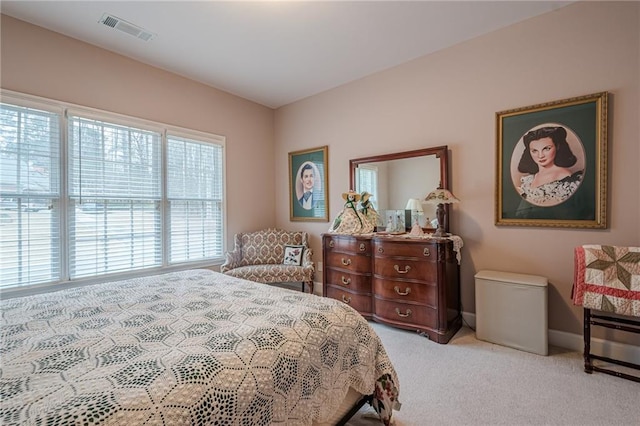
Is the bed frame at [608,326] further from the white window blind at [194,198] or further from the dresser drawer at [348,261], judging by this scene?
the white window blind at [194,198]

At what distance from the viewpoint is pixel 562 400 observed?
1.84m

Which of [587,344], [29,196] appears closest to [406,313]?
[587,344]

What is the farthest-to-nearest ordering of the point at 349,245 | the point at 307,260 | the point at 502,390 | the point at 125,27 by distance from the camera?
the point at 307,260
the point at 349,245
the point at 125,27
the point at 502,390

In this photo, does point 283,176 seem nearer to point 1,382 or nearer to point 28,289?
point 28,289

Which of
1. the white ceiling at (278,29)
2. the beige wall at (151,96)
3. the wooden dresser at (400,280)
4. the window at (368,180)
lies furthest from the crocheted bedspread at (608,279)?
the beige wall at (151,96)

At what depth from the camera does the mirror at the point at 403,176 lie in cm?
317

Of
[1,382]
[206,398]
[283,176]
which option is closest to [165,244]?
[283,176]

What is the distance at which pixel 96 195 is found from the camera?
304cm

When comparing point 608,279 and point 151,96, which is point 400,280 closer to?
point 608,279

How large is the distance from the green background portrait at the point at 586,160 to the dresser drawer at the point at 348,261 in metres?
1.43

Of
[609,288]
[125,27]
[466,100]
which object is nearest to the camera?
[609,288]

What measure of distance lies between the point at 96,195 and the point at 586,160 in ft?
15.2

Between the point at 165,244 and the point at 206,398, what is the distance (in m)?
3.11

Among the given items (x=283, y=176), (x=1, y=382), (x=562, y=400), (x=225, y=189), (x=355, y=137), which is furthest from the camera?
(x=283, y=176)
